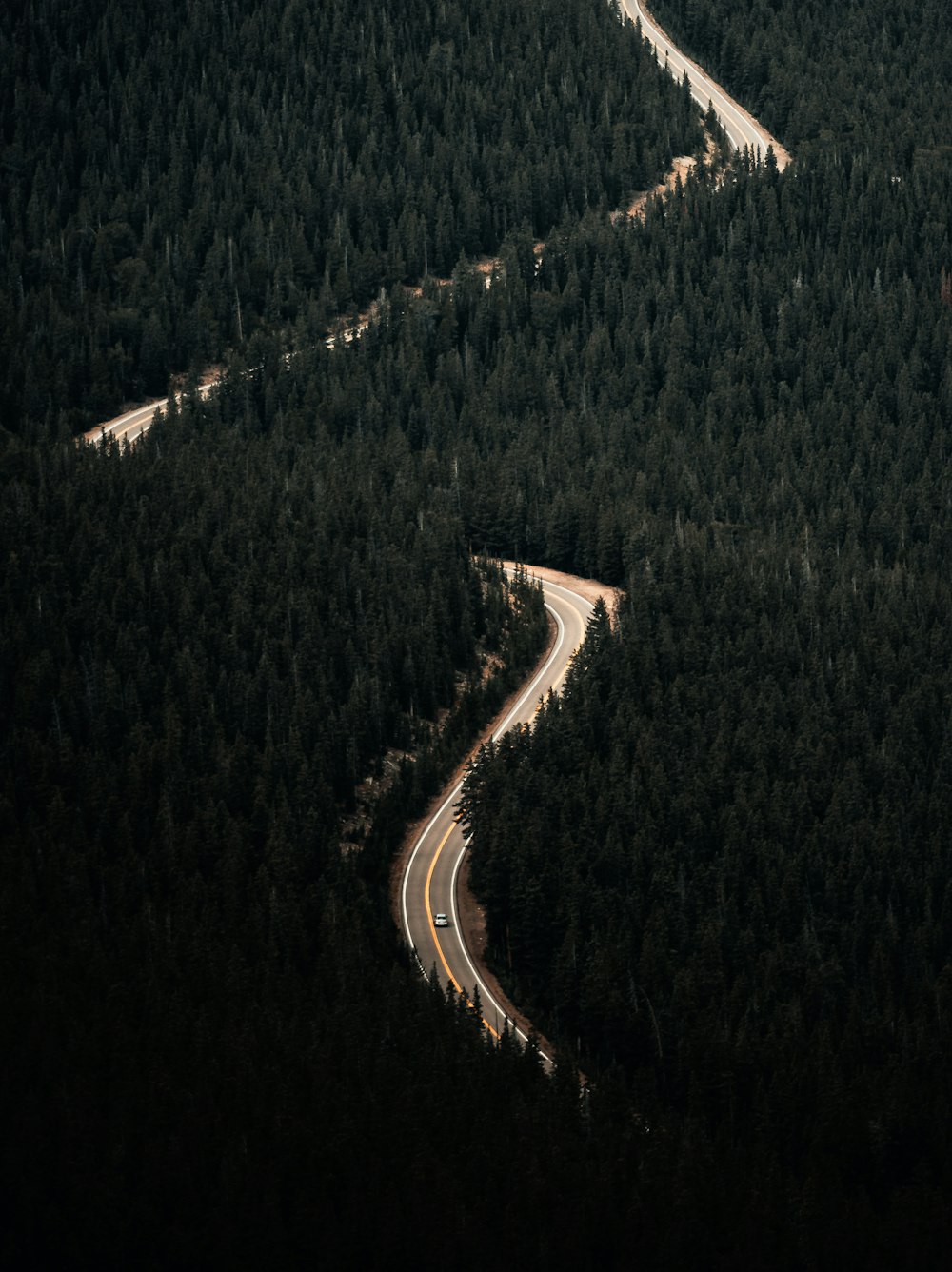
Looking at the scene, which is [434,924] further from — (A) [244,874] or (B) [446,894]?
(A) [244,874]

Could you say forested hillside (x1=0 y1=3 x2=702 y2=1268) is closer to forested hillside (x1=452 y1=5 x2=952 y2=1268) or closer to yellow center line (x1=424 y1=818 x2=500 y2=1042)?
yellow center line (x1=424 y1=818 x2=500 y2=1042)

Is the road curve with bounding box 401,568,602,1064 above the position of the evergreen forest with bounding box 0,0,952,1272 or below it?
below

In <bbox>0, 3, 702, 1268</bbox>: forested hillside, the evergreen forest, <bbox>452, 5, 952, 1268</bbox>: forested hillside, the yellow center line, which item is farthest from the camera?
the yellow center line

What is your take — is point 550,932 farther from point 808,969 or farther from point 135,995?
point 135,995

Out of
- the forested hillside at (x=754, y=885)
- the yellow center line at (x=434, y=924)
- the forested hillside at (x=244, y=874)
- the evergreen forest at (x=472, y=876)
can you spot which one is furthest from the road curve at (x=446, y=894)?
the forested hillside at (x=754, y=885)

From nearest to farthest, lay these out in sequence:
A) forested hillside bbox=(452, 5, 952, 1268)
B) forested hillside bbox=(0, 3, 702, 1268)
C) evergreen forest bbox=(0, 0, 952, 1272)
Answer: forested hillside bbox=(0, 3, 702, 1268), evergreen forest bbox=(0, 0, 952, 1272), forested hillside bbox=(452, 5, 952, 1268)

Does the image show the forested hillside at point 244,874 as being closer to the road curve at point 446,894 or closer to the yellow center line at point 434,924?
the road curve at point 446,894

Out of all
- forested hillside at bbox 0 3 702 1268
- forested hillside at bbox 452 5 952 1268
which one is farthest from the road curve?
forested hillside at bbox 452 5 952 1268

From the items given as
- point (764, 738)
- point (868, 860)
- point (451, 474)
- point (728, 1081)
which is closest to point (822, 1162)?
point (728, 1081)
